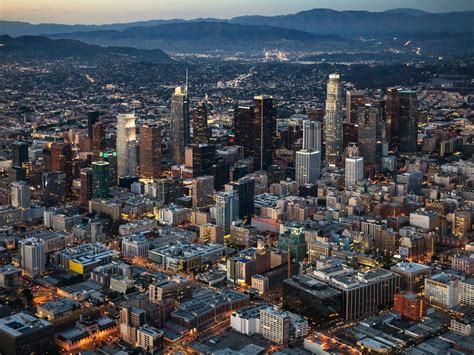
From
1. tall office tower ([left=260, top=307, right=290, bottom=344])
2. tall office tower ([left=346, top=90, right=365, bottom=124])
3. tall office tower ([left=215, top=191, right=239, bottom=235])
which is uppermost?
tall office tower ([left=346, top=90, right=365, bottom=124])

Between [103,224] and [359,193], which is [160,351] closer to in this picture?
[103,224]

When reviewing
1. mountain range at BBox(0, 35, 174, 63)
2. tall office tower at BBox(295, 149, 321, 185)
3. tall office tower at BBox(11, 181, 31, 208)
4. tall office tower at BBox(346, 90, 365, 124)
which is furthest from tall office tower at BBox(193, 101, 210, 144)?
mountain range at BBox(0, 35, 174, 63)

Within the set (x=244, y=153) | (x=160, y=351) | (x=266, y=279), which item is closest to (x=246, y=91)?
(x=244, y=153)

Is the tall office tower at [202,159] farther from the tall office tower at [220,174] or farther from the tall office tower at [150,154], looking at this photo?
the tall office tower at [150,154]

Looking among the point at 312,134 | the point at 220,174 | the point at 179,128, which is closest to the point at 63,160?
the point at 220,174

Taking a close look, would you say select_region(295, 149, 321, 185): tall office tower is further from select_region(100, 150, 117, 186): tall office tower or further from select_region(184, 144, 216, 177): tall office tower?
select_region(100, 150, 117, 186): tall office tower

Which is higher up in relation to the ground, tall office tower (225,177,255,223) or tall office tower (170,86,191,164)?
tall office tower (170,86,191,164)
